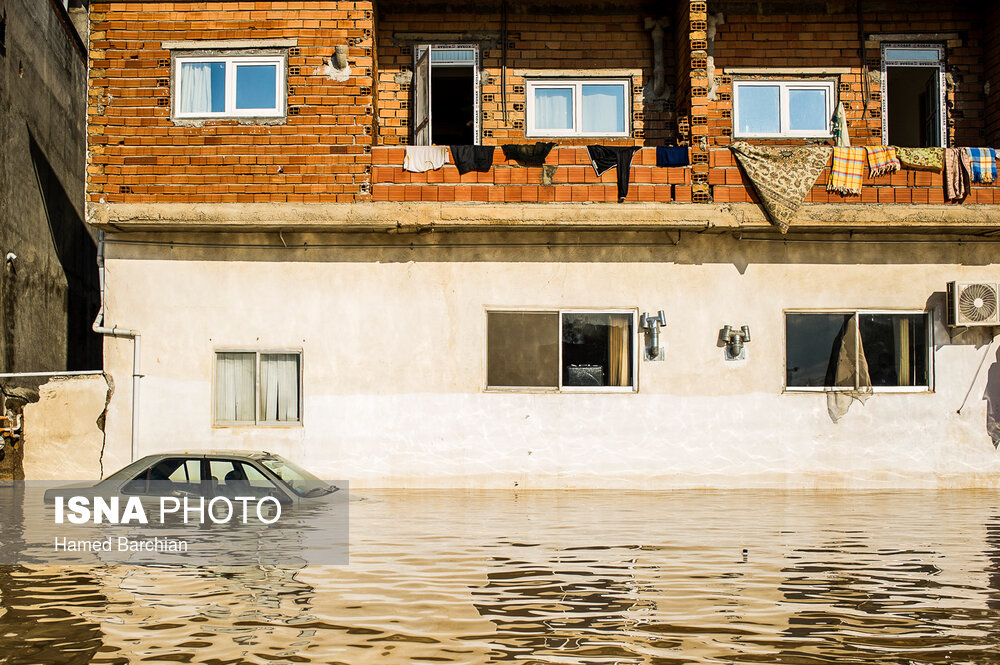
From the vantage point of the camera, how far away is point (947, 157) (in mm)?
13102

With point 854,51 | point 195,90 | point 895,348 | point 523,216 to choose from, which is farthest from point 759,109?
point 195,90

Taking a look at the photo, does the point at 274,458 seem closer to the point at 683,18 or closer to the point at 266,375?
the point at 266,375

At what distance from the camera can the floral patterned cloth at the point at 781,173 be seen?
1272cm

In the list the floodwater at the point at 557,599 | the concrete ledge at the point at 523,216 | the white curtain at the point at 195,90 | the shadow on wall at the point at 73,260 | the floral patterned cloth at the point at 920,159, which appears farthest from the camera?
the shadow on wall at the point at 73,260

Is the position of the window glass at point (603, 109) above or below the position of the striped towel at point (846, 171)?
above

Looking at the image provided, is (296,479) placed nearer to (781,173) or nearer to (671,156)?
(671,156)

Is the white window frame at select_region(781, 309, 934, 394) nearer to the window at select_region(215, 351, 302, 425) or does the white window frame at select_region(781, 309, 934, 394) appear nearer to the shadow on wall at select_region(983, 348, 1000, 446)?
the shadow on wall at select_region(983, 348, 1000, 446)

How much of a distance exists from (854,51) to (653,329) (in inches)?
225

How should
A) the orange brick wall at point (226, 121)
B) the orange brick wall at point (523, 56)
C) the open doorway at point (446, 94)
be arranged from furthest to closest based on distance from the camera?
the orange brick wall at point (523, 56) → the open doorway at point (446, 94) → the orange brick wall at point (226, 121)

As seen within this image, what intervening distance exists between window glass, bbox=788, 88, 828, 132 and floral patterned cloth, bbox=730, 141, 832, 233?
161 cm

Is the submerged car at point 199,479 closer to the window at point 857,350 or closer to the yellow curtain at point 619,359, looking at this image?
the yellow curtain at point 619,359

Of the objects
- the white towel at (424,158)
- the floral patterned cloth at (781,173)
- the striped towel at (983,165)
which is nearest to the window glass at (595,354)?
the floral patterned cloth at (781,173)

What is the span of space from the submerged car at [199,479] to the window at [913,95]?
10479mm

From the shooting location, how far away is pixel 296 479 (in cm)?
1078
